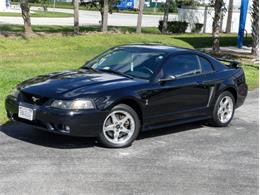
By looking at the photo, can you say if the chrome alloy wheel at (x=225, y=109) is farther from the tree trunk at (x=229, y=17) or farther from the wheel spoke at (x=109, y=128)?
the tree trunk at (x=229, y=17)

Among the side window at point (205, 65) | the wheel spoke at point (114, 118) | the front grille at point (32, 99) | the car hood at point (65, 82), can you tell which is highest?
the side window at point (205, 65)

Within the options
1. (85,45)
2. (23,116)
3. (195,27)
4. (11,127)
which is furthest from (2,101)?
(195,27)

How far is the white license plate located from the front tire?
942 millimetres

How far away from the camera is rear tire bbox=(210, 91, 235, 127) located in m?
8.95

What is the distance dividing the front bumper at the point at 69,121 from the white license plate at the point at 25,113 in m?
0.06

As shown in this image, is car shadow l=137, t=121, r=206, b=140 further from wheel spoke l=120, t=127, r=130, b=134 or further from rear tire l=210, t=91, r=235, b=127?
wheel spoke l=120, t=127, r=130, b=134

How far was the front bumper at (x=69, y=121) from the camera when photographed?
6863 mm

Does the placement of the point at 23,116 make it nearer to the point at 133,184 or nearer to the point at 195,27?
the point at 133,184

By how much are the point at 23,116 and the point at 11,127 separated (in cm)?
110

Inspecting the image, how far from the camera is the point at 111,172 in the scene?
20.6ft

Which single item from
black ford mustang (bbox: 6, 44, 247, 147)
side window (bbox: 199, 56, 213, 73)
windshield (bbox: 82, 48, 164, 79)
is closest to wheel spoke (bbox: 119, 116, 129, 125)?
black ford mustang (bbox: 6, 44, 247, 147)

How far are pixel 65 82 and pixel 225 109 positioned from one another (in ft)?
10.1

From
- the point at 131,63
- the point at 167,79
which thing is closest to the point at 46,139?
the point at 131,63

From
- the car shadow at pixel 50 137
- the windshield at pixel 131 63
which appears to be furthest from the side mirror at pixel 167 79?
the car shadow at pixel 50 137
